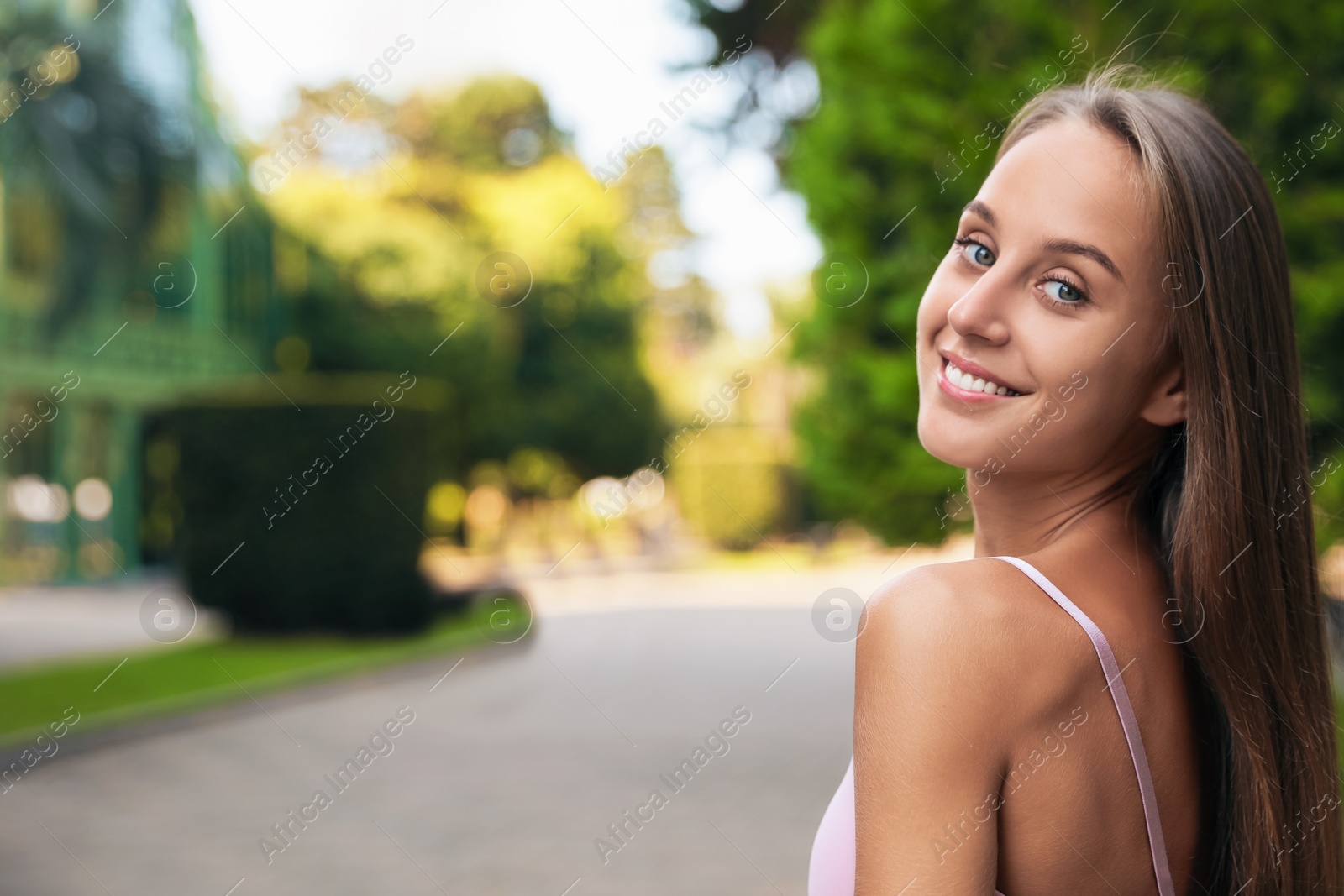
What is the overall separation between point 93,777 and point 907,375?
6937mm

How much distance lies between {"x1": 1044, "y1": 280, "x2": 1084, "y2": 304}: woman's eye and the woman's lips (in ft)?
0.39

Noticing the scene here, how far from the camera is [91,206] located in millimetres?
13141

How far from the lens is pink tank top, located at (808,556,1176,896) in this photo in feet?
4.13

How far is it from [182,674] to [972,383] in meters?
13.6

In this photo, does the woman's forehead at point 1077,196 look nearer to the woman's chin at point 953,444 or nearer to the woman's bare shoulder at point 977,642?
the woman's chin at point 953,444

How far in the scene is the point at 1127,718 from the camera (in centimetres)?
128

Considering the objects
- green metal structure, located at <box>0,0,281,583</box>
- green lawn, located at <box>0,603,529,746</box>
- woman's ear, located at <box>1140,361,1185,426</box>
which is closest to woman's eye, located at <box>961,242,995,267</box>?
woman's ear, located at <box>1140,361,1185,426</box>

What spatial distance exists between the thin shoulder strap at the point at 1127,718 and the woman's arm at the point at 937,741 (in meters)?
0.10

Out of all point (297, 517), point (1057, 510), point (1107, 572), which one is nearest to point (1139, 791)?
point (1107, 572)

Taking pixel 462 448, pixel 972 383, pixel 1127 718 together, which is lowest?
pixel 462 448

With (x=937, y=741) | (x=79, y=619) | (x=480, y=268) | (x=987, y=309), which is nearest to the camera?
(x=937, y=741)

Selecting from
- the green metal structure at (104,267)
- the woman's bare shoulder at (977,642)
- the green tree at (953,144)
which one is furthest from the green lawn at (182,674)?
the woman's bare shoulder at (977,642)

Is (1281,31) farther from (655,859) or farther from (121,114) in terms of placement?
(121,114)

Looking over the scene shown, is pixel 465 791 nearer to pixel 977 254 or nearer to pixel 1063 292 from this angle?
pixel 977 254
